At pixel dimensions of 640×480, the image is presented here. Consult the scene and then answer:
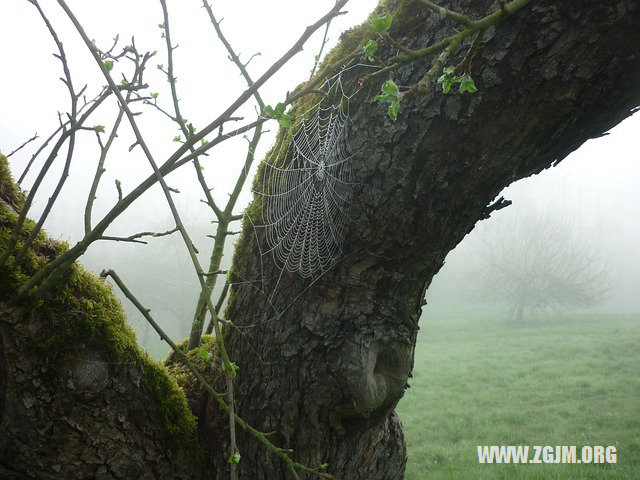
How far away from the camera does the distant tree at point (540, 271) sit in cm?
2353

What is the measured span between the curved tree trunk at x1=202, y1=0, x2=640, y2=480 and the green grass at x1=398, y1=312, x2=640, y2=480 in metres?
5.12

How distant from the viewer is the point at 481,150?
4.20ft

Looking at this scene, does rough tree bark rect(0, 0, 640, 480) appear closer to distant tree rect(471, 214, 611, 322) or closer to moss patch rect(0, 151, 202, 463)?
moss patch rect(0, 151, 202, 463)

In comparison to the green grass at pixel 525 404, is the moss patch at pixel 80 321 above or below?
above

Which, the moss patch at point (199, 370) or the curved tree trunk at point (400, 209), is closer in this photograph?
the curved tree trunk at point (400, 209)

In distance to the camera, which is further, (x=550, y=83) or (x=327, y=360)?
(x=327, y=360)

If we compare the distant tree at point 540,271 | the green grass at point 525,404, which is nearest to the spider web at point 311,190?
the green grass at point 525,404

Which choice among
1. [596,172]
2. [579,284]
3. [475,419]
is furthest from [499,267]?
[596,172]

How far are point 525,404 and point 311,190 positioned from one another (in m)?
9.38

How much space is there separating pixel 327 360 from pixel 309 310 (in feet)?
0.53

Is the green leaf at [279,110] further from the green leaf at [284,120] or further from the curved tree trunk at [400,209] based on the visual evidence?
the curved tree trunk at [400,209]

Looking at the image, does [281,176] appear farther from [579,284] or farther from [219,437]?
[579,284]

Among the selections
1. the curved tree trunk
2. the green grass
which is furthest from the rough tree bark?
the green grass

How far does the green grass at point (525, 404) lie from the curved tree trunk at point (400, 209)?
5.12 meters
